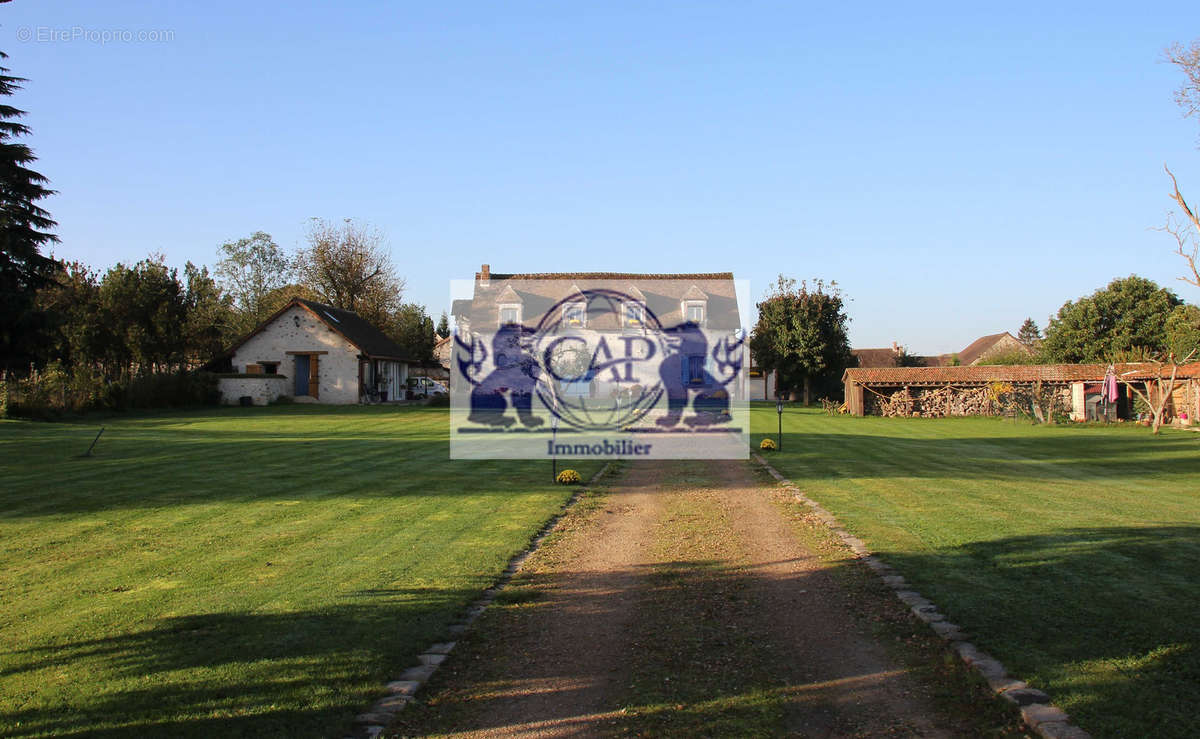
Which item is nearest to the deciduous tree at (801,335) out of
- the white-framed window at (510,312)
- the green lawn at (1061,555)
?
the white-framed window at (510,312)

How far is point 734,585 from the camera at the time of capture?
7816 mm

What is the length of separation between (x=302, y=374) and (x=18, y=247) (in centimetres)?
1827

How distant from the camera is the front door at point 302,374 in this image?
139 feet

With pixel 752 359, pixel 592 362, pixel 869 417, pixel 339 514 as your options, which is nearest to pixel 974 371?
pixel 869 417

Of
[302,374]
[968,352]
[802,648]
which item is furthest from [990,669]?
[968,352]

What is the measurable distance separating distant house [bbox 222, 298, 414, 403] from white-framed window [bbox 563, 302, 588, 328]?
11.2 m

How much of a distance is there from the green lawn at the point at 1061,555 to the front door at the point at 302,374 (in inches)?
1165

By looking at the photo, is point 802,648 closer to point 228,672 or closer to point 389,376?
point 228,672

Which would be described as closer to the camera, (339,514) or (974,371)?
(339,514)

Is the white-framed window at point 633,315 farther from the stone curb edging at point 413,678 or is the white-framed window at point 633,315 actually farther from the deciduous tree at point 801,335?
the stone curb edging at point 413,678

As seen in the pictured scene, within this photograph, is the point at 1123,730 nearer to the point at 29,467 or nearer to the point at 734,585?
the point at 734,585

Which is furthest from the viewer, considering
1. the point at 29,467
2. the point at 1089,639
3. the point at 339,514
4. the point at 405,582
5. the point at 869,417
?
the point at 869,417

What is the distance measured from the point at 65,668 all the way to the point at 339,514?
6.01m

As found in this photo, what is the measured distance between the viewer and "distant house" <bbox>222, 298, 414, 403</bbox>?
4169cm
